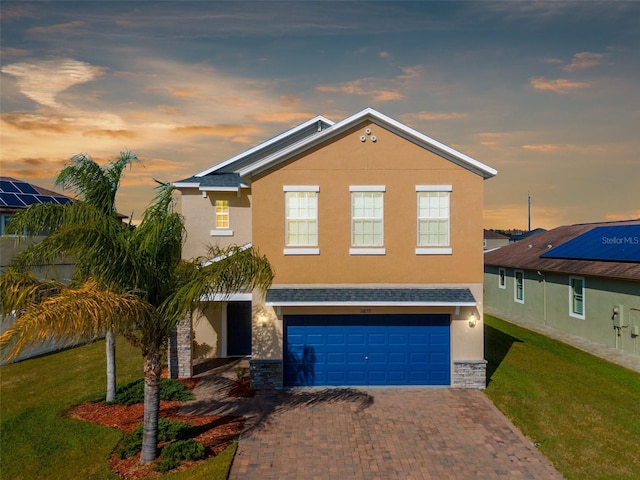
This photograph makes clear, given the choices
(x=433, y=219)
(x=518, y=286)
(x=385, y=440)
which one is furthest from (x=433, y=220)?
(x=518, y=286)

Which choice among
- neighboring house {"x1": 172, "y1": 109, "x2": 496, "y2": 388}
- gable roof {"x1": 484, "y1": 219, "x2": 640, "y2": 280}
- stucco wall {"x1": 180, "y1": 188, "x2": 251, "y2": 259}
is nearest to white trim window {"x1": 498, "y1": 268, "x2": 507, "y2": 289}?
gable roof {"x1": 484, "y1": 219, "x2": 640, "y2": 280}

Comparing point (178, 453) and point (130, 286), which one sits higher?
point (130, 286)

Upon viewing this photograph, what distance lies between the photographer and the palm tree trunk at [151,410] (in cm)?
935

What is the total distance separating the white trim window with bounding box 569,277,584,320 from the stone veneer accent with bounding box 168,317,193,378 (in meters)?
18.2

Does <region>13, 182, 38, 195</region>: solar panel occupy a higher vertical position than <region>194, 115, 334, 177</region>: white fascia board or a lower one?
lower

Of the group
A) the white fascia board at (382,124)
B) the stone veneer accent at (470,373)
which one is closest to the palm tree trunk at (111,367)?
the white fascia board at (382,124)

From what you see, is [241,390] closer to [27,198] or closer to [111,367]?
[111,367]

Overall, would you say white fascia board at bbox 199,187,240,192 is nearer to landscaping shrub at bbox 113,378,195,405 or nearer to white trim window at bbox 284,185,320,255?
white trim window at bbox 284,185,320,255

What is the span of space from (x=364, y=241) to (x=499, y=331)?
12.1m

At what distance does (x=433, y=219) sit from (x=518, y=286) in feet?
50.6

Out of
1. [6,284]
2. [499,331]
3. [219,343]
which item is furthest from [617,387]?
[6,284]

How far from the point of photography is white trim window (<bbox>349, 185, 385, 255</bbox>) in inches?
559

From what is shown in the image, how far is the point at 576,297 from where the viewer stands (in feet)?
69.5

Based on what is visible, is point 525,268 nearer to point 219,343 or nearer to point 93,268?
point 219,343
